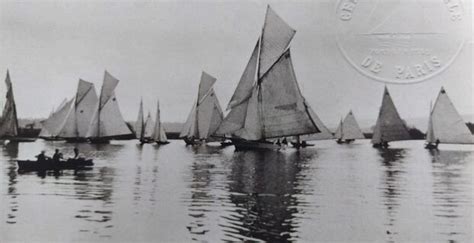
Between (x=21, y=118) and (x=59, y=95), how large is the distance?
1.35 m

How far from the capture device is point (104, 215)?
21.4ft

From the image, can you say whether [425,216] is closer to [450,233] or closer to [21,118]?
[450,233]

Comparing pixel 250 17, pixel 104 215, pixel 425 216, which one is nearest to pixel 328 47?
pixel 250 17

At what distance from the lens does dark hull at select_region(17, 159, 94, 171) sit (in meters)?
9.66

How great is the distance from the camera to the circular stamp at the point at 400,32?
8219mm

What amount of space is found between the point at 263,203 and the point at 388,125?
7.51 m

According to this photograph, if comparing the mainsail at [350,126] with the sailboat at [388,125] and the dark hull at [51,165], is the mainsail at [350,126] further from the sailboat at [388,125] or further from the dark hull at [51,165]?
the dark hull at [51,165]

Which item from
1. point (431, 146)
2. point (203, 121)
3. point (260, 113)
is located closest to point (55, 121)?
point (260, 113)

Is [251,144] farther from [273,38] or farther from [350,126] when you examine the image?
[273,38]

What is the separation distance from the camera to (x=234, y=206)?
6.97 meters

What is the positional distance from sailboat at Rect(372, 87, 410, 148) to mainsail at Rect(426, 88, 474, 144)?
685mm

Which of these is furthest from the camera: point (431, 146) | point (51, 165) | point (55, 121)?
point (431, 146)

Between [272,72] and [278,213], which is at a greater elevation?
[272,72]

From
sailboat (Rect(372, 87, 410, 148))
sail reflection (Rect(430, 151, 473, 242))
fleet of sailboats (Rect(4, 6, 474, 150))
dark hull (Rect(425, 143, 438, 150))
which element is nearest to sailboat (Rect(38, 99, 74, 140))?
fleet of sailboats (Rect(4, 6, 474, 150))
